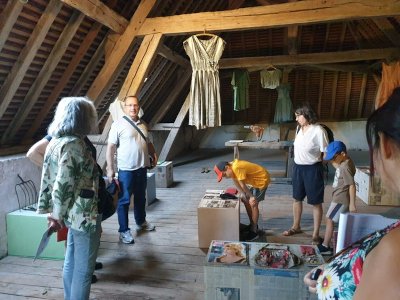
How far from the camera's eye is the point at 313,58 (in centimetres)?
593

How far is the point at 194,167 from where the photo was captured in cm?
686

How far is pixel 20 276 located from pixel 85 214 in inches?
52.1

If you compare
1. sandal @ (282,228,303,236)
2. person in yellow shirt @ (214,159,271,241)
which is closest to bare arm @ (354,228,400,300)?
person in yellow shirt @ (214,159,271,241)

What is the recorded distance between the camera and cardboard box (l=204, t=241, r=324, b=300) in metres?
1.74

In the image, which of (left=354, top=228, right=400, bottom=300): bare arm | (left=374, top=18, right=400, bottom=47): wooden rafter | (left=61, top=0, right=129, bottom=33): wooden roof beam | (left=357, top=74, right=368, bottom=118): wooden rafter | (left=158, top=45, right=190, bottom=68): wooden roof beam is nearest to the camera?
(left=354, top=228, right=400, bottom=300): bare arm

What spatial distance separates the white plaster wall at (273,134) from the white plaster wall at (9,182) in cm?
706

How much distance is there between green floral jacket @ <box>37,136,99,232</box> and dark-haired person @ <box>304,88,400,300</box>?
1373mm

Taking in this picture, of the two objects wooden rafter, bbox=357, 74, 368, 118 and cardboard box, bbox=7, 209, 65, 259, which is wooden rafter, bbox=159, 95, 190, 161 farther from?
wooden rafter, bbox=357, 74, 368, 118

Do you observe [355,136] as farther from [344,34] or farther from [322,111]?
[344,34]

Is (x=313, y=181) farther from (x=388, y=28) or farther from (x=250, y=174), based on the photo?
(x=388, y=28)

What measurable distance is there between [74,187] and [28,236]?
151cm

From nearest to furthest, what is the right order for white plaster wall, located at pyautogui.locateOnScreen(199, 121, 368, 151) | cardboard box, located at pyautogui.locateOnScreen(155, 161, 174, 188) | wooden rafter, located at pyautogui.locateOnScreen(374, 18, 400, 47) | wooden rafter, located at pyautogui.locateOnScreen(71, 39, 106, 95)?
wooden rafter, located at pyautogui.locateOnScreen(71, 39, 106, 95) < wooden rafter, located at pyautogui.locateOnScreen(374, 18, 400, 47) < cardboard box, located at pyautogui.locateOnScreen(155, 161, 174, 188) < white plaster wall, located at pyautogui.locateOnScreen(199, 121, 368, 151)

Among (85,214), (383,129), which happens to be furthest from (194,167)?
(383,129)

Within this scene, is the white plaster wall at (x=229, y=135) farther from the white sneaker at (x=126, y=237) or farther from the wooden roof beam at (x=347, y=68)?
the white sneaker at (x=126, y=237)
